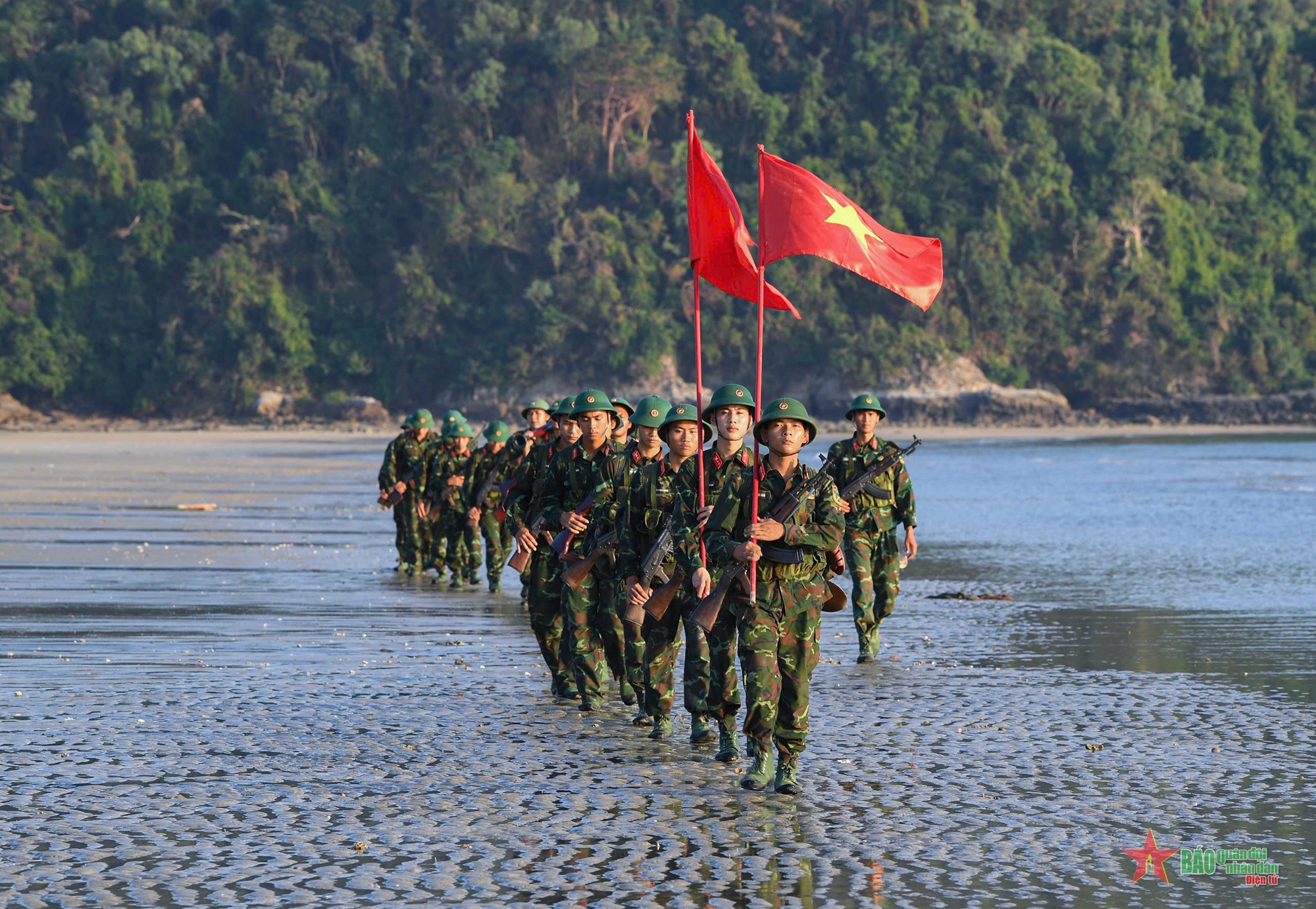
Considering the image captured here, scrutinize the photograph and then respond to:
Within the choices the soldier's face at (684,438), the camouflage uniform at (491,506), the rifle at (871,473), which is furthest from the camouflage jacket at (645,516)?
the camouflage uniform at (491,506)

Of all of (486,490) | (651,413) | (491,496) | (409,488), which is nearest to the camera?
(651,413)

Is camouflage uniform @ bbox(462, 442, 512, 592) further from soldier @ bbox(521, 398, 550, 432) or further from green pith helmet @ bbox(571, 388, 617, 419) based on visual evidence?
green pith helmet @ bbox(571, 388, 617, 419)

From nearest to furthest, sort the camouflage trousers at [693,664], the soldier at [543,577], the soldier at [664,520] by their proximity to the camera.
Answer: the camouflage trousers at [693,664], the soldier at [664,520], the soldier at [543,577]

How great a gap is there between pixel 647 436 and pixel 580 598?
3.57 ft

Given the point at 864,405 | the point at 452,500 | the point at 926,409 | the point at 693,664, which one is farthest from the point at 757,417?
the point at 926,409

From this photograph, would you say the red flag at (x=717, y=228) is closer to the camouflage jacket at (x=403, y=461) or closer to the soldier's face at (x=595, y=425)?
the soldier's face at (x=595, y=425)

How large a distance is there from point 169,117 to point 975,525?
79.7m

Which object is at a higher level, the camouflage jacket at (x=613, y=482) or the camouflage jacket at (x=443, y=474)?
the camouflage jacket at (x=613, y=482)

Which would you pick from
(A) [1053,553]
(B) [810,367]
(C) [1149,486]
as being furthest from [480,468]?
(B) [810,367]

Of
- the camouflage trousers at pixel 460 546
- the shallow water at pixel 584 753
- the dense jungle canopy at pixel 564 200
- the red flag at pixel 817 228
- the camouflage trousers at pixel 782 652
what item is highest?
the dense jungle canopy at pixel 564 200

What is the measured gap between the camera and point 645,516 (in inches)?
354

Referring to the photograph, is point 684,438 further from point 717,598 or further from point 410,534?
point 410,534

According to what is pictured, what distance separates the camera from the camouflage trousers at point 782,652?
26.1ft

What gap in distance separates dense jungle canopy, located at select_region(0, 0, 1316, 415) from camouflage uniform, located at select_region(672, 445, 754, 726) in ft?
267
